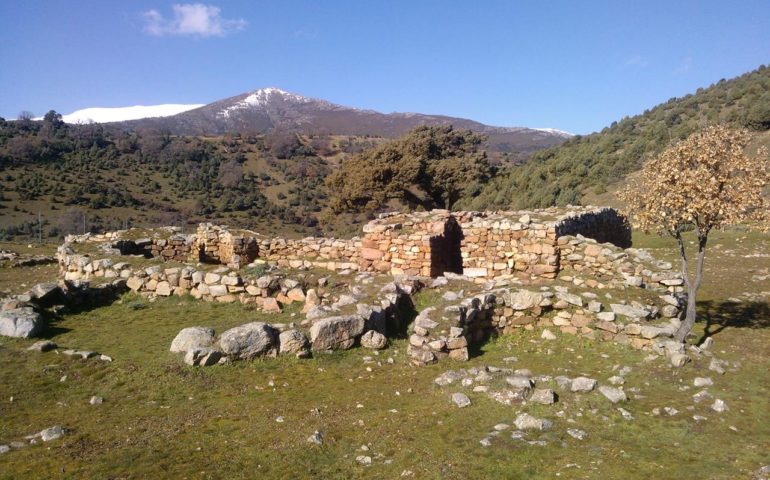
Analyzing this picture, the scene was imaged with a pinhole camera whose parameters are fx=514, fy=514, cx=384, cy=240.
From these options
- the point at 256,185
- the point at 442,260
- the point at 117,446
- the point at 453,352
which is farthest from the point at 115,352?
the point at 256,185

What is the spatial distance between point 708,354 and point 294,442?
6931mm

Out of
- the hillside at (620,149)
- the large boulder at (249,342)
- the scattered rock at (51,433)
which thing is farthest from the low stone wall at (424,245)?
the hillside at (620,149)

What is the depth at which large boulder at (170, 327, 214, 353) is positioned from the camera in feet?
27.0

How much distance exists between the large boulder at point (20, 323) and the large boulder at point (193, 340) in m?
2.74

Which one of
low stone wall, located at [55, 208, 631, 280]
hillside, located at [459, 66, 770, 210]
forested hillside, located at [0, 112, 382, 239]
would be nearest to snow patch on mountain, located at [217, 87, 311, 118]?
forested hillside, located at [0, 112, 382, 239]

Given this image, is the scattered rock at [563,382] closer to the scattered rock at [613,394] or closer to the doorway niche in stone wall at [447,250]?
the scattered rock at [613,394]

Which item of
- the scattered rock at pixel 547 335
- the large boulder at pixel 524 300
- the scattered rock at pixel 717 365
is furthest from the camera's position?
the large boulder at pixel 524 300

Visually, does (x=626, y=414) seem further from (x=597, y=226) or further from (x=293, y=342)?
(x=597, y=226)

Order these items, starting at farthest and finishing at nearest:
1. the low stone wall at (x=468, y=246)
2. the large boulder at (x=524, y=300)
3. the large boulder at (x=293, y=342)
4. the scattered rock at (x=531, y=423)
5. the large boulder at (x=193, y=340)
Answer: the low stone wall at (x=468, y=246), the large boulder at (x=524, y=300), the large boulder at (x=293, y=342), the large boulder at (x=193, y=340), the scattered rock at (x=531, y=423)

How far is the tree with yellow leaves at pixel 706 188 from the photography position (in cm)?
871

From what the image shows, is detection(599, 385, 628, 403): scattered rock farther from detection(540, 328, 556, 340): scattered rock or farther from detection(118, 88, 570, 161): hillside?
detection(118, 88, 570, 161): hillside

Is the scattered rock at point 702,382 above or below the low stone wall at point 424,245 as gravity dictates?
below

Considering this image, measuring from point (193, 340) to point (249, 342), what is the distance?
0.93m

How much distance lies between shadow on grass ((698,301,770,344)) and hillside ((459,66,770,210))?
927 inches
